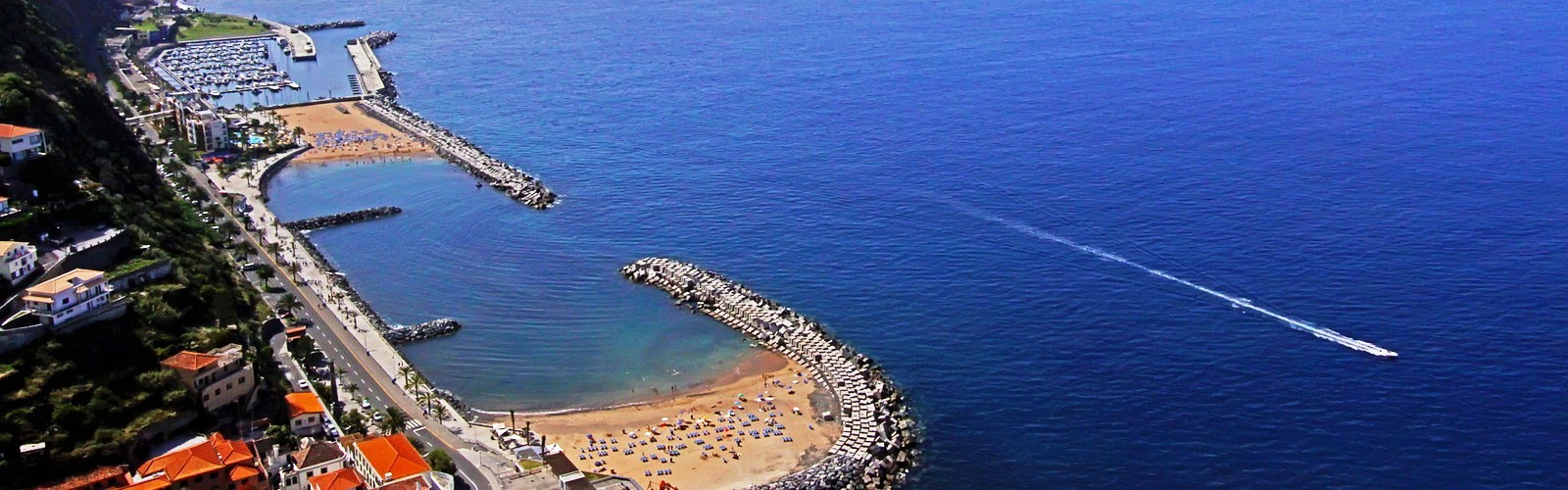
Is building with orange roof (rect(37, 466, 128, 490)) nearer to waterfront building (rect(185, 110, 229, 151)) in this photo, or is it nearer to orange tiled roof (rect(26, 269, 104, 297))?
orange tiled roof (rect(26, 269, 104, 297))

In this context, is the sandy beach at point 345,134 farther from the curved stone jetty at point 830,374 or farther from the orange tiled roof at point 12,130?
the orange tiled roof at point 12,130

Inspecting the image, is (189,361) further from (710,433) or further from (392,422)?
(710,433)

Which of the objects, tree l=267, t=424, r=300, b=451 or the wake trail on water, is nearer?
tree l=267, t=424, r=300, b=451

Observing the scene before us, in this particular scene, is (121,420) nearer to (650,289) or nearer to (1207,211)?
(650,289)

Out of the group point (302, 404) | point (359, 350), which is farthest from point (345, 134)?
point (302, 404)

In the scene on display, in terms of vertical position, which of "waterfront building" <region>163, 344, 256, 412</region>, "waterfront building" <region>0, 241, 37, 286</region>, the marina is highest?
the marina

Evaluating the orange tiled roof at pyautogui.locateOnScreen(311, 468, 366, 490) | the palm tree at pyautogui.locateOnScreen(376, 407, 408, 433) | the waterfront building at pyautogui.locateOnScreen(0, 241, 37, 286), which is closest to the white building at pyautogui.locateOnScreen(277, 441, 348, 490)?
the orange tiled roof at pyautogui.locateOnScreen(311, 468, 366, 490)
